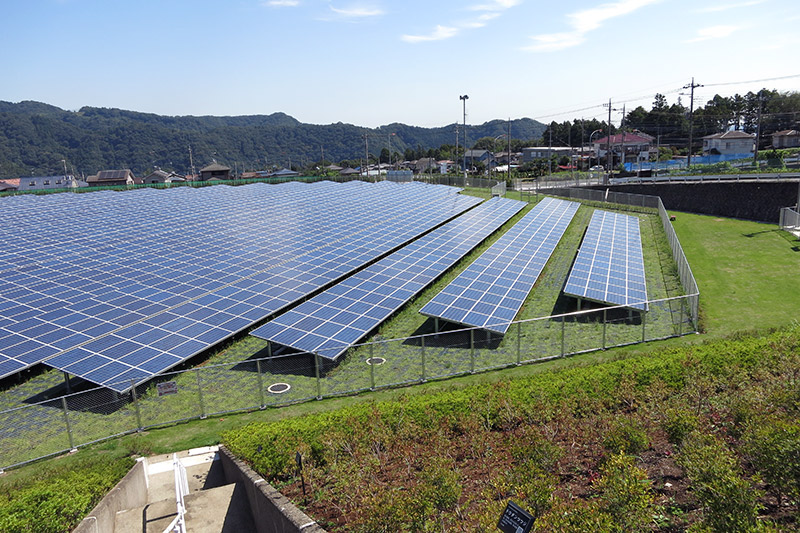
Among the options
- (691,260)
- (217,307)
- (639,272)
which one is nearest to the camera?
(217,307)

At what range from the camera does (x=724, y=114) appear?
157 metres

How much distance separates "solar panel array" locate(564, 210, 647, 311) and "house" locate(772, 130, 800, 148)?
4297 inches

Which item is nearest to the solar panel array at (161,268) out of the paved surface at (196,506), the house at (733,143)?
the paved surface at (196,506)

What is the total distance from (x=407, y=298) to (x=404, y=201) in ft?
109

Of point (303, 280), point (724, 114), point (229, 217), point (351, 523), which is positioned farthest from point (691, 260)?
point (724, 114)

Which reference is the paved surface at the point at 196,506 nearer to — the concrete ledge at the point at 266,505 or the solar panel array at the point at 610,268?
Result: the concrete ledge at the point at 266,505

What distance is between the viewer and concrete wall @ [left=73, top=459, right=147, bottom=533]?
10.7 metres

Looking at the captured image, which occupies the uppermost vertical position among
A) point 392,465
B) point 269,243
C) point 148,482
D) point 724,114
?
point 724,114

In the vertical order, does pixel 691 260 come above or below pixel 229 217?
below

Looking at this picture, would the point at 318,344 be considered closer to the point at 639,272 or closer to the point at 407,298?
the point at 407,298

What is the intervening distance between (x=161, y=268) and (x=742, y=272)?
1525 inches

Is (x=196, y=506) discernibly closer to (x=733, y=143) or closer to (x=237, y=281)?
(x=237, y=281)

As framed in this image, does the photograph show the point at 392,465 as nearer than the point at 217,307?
Yes

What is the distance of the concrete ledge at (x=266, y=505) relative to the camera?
32.7 feet
